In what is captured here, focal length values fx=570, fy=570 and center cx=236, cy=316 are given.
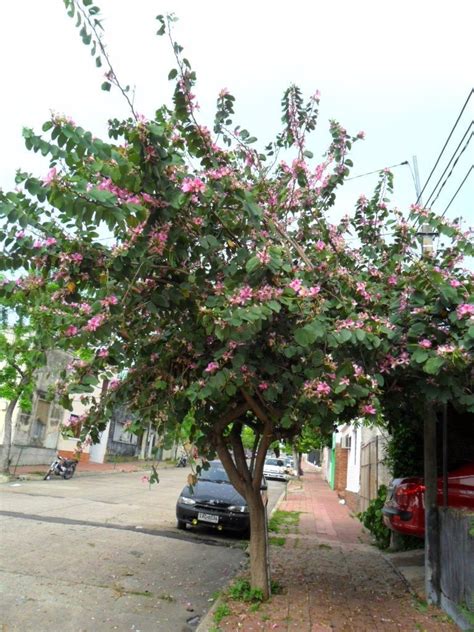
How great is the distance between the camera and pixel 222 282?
447 centimetres

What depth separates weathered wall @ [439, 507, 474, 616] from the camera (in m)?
5.01

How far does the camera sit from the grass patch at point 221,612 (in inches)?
208

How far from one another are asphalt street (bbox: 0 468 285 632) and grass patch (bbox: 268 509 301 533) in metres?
1.45

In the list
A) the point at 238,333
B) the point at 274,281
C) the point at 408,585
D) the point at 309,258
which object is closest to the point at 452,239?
the point at 309,258

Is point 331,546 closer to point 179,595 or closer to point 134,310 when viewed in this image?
point 179,595

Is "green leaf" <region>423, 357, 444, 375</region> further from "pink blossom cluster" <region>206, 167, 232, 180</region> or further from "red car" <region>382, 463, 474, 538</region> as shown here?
"red car" <region>382, 463, 474, 538</region>

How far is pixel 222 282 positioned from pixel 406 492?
522 centimetres

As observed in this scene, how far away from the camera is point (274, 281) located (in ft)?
14.1

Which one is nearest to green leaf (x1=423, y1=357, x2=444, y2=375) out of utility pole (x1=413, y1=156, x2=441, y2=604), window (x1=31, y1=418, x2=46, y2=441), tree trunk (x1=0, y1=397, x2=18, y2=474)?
utility pole (x1=413, y1=156, x2=441, y2=604)

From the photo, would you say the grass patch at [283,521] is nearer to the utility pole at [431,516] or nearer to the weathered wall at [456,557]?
the utility pole at [431,516]

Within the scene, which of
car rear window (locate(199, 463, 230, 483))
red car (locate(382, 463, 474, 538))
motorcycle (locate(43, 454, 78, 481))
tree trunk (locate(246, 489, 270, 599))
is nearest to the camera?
tree trunk (locate(246, 489, 270, 599))

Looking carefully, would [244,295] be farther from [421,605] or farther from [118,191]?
[421,605]

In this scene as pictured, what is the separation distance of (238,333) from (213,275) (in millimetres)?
765

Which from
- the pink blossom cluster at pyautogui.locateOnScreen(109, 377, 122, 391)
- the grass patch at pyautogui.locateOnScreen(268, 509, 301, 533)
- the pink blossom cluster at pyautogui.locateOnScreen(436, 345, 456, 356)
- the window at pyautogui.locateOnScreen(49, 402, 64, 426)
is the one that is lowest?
the grass patch at pyautogui.locateOnScreen(268, 509, 301, 533)
